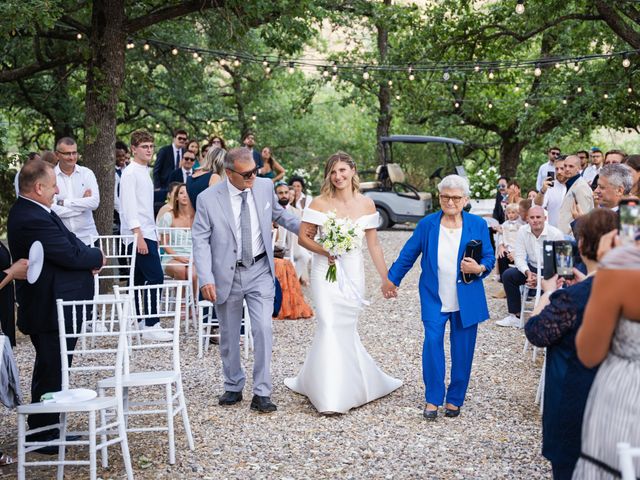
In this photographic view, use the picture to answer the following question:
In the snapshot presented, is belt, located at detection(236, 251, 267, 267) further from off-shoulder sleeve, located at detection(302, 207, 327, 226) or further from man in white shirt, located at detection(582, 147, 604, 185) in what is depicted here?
man in white shirt, located at detection(582, 147, 604, 185)

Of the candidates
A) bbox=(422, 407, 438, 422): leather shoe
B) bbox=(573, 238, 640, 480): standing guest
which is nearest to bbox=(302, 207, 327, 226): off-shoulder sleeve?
bbox=(422, 407, 438, 422): leather shoe

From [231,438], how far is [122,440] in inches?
40.4

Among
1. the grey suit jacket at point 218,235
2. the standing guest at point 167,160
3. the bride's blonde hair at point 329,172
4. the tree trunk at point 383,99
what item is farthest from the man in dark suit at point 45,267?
the tree trunk at point 383,99

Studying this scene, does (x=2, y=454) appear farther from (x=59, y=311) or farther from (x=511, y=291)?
(x=511, y=291)

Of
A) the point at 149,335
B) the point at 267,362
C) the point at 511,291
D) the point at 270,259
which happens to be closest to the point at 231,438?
the point at 267,362

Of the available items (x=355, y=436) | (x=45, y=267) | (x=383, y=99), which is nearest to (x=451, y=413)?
(x=355, y=436)

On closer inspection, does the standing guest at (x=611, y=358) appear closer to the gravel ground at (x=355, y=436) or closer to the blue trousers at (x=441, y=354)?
the gravel ground at (x=355, y=436)

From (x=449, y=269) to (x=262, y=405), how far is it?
1696mm

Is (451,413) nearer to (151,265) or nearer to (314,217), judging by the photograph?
(314,217)

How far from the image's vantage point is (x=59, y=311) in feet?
16.2

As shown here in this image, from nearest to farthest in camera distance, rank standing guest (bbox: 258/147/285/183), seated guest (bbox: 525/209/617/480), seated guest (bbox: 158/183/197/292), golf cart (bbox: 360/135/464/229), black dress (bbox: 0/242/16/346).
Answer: seated guest (bbox: 525/209/617/480)
black dress (bbox: 0/242/16/346)
seated guest (bbox: 158/183/197/292)
standing guest (bbox: 258/147/285/183)
golf cart (bbox: 360/135/464/229)

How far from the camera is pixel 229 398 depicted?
6508 millimetres

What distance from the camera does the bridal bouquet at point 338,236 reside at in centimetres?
624

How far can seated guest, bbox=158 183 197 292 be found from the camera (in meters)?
9.41
